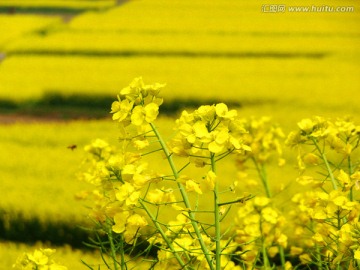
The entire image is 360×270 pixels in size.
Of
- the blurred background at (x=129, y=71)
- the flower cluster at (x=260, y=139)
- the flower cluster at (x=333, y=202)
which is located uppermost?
the flower cluster at (x=333, y=202)

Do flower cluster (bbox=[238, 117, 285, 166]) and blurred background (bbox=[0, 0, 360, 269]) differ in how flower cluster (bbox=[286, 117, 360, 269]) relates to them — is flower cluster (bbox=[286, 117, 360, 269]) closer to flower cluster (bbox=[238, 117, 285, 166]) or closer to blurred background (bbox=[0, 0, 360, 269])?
flower cluster (bbox=[238, 117, 285, 166])

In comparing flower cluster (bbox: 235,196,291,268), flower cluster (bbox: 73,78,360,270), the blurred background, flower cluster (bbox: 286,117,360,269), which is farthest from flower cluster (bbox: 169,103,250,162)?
the blurred background

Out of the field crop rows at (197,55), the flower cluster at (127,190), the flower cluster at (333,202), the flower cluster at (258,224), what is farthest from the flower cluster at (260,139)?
the field crop rows at (197,55)

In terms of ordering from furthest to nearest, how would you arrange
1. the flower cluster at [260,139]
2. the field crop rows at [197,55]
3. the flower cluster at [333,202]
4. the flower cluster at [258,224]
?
the field crop rows at [197,55] → the flower cluster at [260,139] → the flower cluster at [258,224] → the flower cluster at [333,202]

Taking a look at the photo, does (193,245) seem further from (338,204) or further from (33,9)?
(33,9)

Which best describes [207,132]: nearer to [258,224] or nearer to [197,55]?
[258,224]

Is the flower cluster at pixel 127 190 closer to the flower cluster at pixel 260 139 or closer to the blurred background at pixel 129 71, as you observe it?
the flower cluster at pixel 260 139

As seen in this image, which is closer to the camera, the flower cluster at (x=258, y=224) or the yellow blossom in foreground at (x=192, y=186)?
the yellow blossom in foreground at (x=192, y=186)

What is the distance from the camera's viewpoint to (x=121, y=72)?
15.1ft

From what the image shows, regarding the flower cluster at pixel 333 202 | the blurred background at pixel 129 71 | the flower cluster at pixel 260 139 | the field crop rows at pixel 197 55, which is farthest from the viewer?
the field crop rows at pixel 197 55

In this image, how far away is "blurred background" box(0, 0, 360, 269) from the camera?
304 cm

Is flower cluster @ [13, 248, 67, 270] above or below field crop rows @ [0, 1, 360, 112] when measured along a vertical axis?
above

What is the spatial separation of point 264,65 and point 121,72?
1.19 meters

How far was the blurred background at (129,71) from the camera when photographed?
304cm
